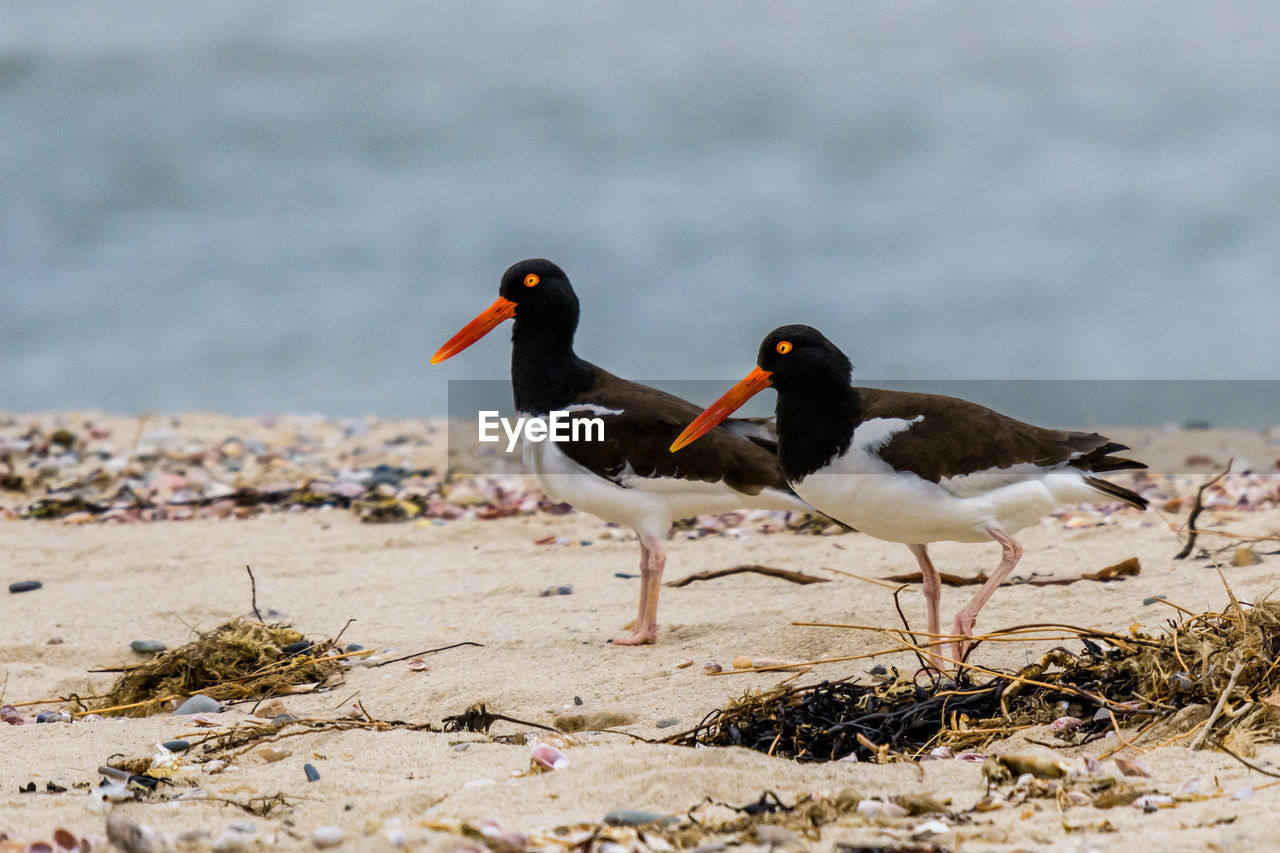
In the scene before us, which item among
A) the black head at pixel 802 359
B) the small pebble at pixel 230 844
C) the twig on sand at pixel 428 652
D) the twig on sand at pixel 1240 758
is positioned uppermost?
the black head at pixel 802 359

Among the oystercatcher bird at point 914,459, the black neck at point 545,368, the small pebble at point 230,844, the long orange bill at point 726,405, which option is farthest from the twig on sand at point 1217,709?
the black neck at point 545,368

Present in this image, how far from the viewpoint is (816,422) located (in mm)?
5359

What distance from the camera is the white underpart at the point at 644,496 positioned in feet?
20.9

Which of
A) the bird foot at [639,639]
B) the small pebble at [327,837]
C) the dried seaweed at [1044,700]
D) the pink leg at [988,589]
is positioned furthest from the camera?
the bird foot at [639,639]

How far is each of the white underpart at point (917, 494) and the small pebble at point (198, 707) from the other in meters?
2.55

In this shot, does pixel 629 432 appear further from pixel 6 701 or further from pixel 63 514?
pixel 63 514

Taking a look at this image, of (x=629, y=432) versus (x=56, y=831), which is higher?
(x=629, y=432)

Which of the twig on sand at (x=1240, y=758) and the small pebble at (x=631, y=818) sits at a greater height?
the twig on sand at (x=1240, y=758)

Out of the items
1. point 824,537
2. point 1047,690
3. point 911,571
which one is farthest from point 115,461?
point 1047,690

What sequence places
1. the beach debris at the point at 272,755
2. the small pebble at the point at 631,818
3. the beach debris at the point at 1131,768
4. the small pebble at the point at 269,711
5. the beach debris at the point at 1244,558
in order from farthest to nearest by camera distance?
the beach debris at the point at 1244,558 < the small pebble at the point at 269,711 < the beach debris at the point at 272,755 < the beach debris at the point at 1131,768 < the small pebble at the point at 631,818

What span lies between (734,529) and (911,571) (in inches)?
88.5

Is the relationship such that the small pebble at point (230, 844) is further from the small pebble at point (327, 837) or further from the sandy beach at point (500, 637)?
the small pebble at point (327, 837)

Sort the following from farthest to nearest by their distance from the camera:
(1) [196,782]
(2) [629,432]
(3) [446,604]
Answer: (3) [446,604] < (2) [629,432] < (1) [196,782]

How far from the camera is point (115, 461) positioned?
491 inches
